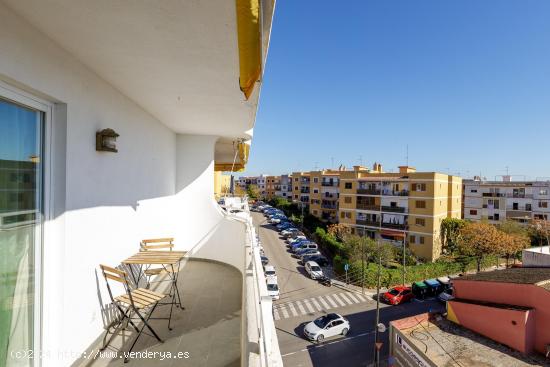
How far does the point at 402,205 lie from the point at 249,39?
2737cm

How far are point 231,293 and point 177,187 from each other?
9.99 feet

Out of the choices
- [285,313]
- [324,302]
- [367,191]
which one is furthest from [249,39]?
[367,191]

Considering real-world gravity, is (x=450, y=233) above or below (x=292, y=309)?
above

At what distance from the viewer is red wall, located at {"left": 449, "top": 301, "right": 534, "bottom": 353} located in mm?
8516

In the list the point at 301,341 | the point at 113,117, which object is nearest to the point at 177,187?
the point at 113,117

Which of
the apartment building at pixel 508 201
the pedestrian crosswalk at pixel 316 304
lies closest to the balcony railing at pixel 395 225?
the pedestrian crosswalk at pixel 316 304

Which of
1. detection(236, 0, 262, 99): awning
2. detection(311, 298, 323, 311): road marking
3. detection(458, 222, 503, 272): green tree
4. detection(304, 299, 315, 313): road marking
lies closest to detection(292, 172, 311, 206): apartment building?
detection(458, 222, 503, 272): green tree

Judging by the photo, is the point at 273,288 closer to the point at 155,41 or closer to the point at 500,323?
the point at 500,323

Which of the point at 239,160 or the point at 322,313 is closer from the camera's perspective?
the point at 239,160

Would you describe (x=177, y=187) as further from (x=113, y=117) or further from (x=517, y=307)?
(x=517, y=307)

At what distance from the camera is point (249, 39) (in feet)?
5.32

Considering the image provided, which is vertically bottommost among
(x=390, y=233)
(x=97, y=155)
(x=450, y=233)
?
(x=390, y=233)

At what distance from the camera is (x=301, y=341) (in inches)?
456

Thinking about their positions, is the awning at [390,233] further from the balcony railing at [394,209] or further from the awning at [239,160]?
the awning at [239,160]
